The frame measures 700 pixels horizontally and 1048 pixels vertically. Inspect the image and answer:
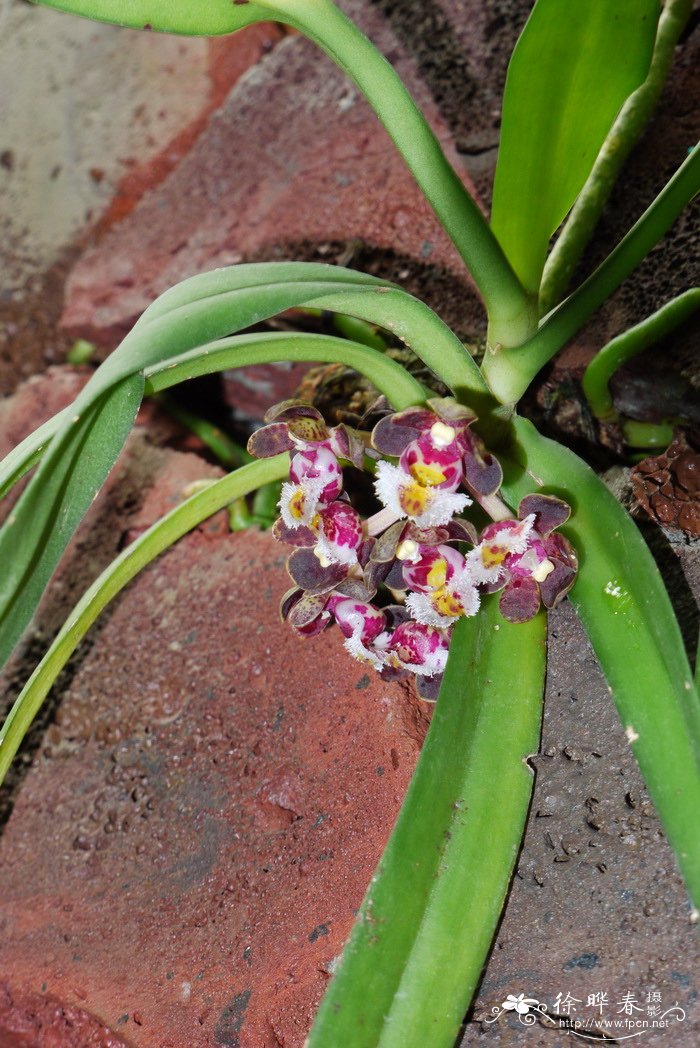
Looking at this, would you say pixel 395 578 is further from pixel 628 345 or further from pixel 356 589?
pixel 628 345

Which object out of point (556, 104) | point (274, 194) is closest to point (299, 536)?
point (556, 104)

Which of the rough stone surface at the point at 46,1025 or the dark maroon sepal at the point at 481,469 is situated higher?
the dark maroon sepal at the point at 481,469

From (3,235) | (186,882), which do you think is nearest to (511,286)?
(186,882)

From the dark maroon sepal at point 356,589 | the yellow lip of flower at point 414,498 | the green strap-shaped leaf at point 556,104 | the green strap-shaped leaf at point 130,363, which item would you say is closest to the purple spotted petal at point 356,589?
the dark maroon sepal at point 356,589

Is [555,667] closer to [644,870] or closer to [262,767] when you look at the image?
[644,870]

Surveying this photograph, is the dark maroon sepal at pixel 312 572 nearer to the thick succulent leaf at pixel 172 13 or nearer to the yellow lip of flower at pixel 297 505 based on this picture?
the yellow lip of flower at pixel 297 505

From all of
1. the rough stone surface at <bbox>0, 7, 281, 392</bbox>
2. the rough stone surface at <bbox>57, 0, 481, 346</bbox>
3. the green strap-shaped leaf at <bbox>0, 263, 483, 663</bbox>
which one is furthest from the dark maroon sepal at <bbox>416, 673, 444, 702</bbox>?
the rough stone surface at <bbox>0, 7, 281, 392</bbox>

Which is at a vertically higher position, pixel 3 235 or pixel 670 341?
pixel 3 235
